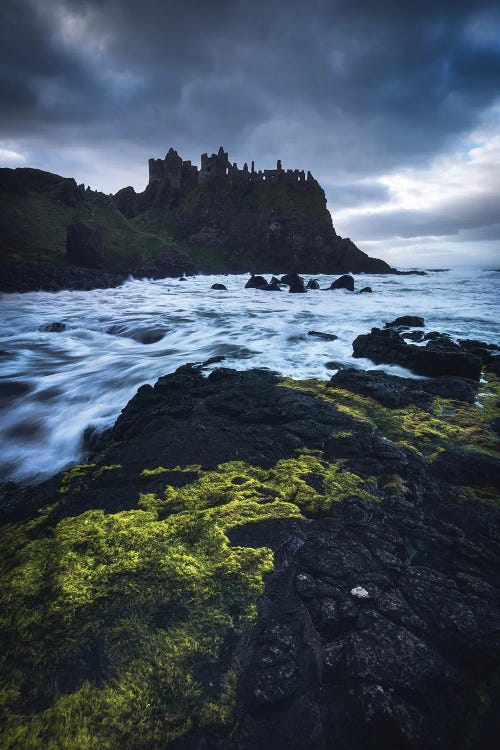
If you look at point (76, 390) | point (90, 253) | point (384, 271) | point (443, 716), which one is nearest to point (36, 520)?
point (443, 716)

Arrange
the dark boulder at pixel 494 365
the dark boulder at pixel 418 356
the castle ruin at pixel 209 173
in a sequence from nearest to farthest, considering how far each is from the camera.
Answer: the dark boulder at pixel 418 356
the dark boulder at pixel 494 365
the castle ruin at pixel 209 173

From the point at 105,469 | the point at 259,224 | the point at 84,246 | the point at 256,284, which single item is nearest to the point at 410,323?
the point at 105,469

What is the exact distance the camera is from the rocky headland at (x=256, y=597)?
80.0 inches

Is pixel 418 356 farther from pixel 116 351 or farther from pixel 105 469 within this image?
pixel 116 351

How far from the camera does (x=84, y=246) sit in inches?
1847

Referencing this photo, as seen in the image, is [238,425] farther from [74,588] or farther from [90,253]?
[90,253]

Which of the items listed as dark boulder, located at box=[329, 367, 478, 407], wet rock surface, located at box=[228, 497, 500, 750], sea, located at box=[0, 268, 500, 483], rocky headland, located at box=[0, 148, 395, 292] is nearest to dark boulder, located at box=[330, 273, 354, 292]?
sea, located at box=[0, 268, 500, 483]

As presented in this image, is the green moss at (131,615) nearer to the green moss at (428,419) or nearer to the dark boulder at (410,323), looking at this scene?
the green moss at (428,419)

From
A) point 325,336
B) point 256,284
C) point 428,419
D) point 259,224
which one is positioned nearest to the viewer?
point 428,419

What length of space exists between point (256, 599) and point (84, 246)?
172 ft

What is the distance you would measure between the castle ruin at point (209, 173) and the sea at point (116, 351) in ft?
299

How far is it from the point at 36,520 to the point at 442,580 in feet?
12.6

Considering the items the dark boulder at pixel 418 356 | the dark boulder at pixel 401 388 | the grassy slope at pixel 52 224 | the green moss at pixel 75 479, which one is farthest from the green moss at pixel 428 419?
the grassy slope at pixel 52 224

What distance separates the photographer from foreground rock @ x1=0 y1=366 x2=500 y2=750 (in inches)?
80.0
